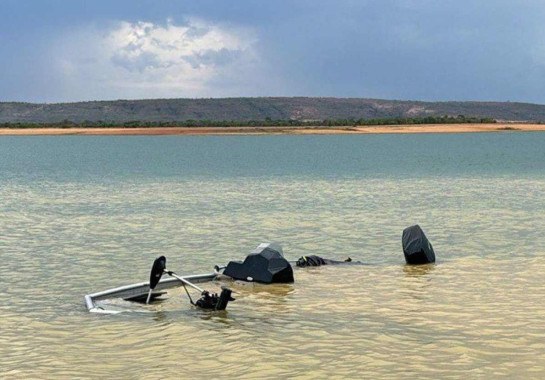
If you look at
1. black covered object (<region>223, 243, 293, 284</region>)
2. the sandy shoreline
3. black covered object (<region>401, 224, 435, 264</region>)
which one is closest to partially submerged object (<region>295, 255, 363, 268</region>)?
black covered object (<region>401, 224, 435, 264</region>)

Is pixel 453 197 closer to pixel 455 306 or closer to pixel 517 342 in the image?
pixel 455 306

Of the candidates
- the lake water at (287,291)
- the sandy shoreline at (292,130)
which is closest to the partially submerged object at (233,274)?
the lake water at (287,291)

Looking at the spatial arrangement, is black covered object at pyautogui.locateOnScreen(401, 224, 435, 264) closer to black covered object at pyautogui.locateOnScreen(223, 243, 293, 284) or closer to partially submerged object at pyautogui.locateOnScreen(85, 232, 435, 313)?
partially submerged object at pyautogui.locateOnScreen(85, 232, 435, 313)

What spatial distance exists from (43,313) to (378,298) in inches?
230

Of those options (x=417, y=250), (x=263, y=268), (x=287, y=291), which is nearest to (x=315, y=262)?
(x=263, y=268)

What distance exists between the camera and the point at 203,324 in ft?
48.7

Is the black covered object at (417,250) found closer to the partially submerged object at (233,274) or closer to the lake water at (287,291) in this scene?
the partially submerged object at (233,274)

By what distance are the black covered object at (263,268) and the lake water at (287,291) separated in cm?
29

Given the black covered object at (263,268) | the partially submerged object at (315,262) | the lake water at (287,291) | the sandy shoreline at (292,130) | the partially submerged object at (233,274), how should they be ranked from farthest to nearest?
1. the sandy shoreline at (292,130)
2. the partially submerged object at (315,262)
3. the black covered object at (263,268)
4. the partially submerged object at (233,274)
5. the lake water at (287,291)

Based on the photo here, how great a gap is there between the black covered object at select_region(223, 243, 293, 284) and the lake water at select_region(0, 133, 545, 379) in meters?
0.29

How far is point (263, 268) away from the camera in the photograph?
18438 mm

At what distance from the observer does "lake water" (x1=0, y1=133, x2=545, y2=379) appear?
12484 mm

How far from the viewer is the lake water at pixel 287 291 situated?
41.0ft

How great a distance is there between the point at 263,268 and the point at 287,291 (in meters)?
1.00
